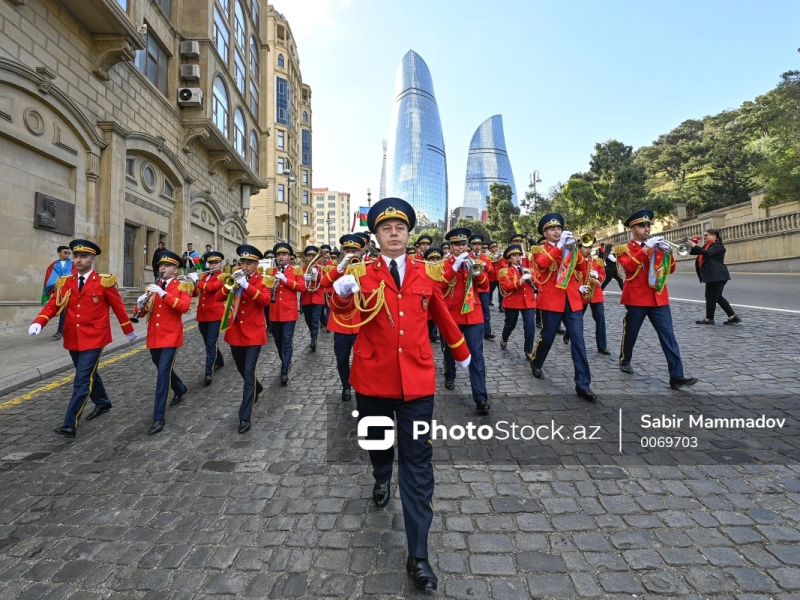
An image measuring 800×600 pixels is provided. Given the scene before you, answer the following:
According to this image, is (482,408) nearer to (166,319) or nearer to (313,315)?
(166,319)

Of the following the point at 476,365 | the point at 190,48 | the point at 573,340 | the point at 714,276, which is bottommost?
the point at 476,365

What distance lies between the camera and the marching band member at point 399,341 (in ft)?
8.73

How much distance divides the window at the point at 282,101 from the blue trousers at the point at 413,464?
58.3 meters

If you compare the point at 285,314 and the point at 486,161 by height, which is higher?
the point at 486,161

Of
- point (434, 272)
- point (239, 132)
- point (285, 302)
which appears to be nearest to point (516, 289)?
point (285, 302)

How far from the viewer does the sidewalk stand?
6.89 metres

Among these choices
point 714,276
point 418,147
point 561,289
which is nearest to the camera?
point 561,289

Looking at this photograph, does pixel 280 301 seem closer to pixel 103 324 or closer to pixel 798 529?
pixel 103 324

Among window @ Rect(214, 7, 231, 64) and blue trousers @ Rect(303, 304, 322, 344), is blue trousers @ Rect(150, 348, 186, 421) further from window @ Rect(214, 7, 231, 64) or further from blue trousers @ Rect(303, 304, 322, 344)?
window @ Rect(214, 7, 231, 64)

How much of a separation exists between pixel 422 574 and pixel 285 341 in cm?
539

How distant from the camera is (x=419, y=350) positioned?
113 inches

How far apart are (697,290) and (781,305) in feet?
20.3

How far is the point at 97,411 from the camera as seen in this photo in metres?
5.55

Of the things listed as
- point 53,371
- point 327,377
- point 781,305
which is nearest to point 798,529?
point 327,377
